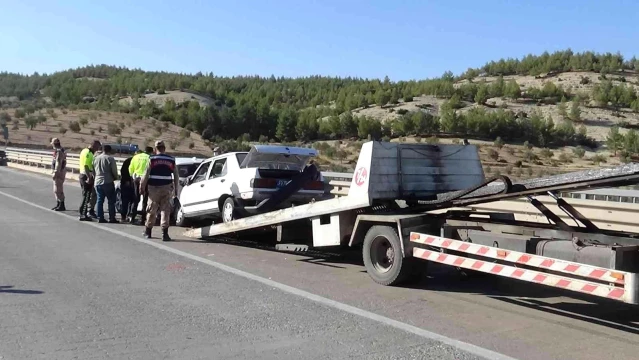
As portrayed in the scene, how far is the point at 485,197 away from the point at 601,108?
57.1 m

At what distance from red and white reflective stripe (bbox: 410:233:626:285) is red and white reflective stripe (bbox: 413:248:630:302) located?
0.30 feet

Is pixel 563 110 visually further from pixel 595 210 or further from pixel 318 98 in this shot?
pixel 318 98

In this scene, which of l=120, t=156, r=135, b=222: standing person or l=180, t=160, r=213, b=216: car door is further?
l=120, t=156, r=135, b=222: standing person

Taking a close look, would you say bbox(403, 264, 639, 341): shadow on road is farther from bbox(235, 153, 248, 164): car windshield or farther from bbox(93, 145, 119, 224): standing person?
bbox(93, 145, 119, 224): standing person

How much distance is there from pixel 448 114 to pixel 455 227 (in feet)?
162

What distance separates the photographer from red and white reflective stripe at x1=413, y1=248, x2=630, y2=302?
19.8 feet

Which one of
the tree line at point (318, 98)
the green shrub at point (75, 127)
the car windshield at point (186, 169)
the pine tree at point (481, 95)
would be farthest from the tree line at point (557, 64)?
the car windshield at point (186, 169)

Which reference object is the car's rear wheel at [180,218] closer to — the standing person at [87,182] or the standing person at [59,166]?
the standing person at [87,182]

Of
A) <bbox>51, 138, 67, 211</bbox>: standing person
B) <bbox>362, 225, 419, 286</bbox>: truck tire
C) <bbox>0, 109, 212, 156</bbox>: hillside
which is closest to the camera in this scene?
<bbox>362, 225, 419, 286</bbox>: truck tire

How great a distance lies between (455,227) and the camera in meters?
8.01

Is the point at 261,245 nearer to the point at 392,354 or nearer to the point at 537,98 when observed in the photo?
the point at 392,354

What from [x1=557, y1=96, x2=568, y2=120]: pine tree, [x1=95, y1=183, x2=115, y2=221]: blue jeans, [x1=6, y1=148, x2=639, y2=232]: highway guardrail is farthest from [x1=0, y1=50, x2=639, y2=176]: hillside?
[x1=95, y1=183, x2=115, y2=221]: blue jeans

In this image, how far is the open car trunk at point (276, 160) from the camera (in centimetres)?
1234

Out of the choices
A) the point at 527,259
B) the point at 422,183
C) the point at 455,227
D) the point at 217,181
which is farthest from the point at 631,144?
the point at 527,259
